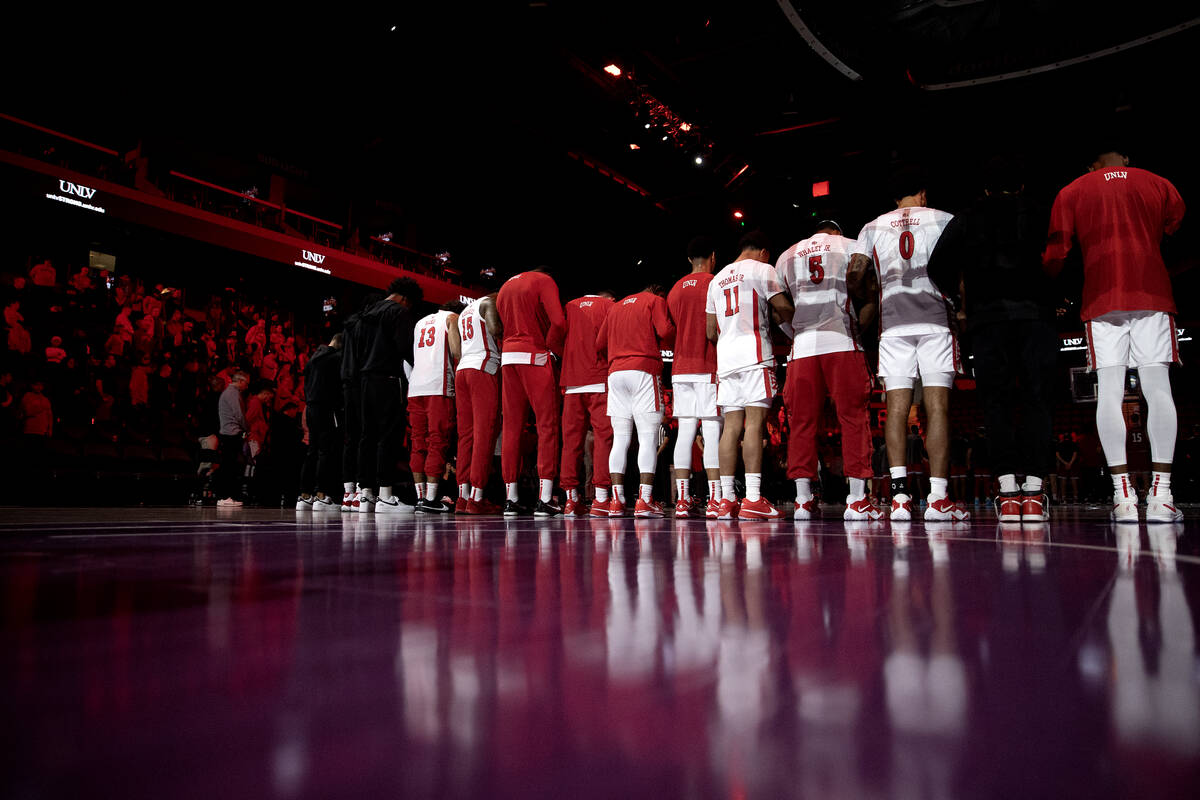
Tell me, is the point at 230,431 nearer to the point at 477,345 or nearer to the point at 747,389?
the point at 477,345

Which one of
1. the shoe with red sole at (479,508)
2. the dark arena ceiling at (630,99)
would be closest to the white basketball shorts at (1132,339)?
the shoe with red sole at (479,508)

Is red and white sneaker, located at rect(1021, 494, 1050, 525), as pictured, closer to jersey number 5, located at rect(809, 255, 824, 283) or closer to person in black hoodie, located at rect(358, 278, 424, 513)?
jersey number 5, located at rect(809, 255, 824, 283)

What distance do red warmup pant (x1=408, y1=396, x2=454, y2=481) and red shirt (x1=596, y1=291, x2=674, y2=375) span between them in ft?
5.71

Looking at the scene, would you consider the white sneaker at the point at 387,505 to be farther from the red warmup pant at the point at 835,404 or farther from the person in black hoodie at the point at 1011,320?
the person in black hoodie at the point at 1011,320

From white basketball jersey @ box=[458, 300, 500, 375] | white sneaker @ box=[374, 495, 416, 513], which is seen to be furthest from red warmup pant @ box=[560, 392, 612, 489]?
white sneaker @ box=[374, 495, 416, 513]

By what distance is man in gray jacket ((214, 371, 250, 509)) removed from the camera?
9086mm

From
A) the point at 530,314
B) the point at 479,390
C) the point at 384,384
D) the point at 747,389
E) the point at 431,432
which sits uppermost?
the point at 530,314

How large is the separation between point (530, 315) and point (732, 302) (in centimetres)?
158

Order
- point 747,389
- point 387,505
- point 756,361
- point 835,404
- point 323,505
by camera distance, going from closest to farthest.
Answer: point 835,404
point 756,361
point 747,389
point 387,505
point 323,505

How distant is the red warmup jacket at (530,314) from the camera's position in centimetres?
560

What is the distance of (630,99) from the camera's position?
41.5ft

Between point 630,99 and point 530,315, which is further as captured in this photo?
point 630,99

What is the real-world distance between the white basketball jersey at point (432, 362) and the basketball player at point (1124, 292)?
15.0 feet

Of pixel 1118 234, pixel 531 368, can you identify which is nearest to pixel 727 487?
pixel 531 368
